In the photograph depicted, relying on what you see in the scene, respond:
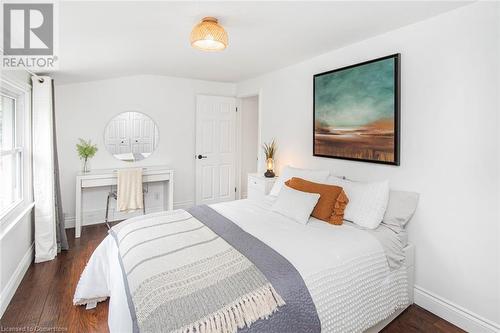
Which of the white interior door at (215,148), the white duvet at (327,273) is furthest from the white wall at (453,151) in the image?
the white interior door at (215,148)

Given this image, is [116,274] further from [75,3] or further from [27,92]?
[27,92]

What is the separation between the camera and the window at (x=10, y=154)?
238cm

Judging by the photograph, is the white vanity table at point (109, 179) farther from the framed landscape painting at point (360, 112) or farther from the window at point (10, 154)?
the framed landscape painting at point (360, 112)

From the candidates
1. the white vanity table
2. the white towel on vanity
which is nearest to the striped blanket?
the white towel on vanity

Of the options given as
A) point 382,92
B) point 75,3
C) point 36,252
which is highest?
point 75,3

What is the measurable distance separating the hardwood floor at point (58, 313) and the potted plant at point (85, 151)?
5.34 ft

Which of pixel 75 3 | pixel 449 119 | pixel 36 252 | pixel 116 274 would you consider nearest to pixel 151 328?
pixel 116 274

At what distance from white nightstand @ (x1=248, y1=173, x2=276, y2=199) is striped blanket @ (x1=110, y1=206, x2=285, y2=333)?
5.76 ft

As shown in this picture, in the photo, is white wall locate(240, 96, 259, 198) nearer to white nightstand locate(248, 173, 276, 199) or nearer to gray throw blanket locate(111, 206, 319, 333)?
white nightstand locate(248, 173, 276, 199)

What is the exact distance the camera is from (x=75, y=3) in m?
1.66

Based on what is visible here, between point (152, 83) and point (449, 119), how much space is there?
395 cm

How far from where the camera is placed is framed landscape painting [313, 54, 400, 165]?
2357 millimetres

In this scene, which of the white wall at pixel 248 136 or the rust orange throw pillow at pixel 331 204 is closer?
the rust orange throw pillow at pixel 331 204

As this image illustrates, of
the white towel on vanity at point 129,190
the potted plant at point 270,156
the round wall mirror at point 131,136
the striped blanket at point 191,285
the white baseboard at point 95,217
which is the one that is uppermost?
the round wall mirror at point 131,136
